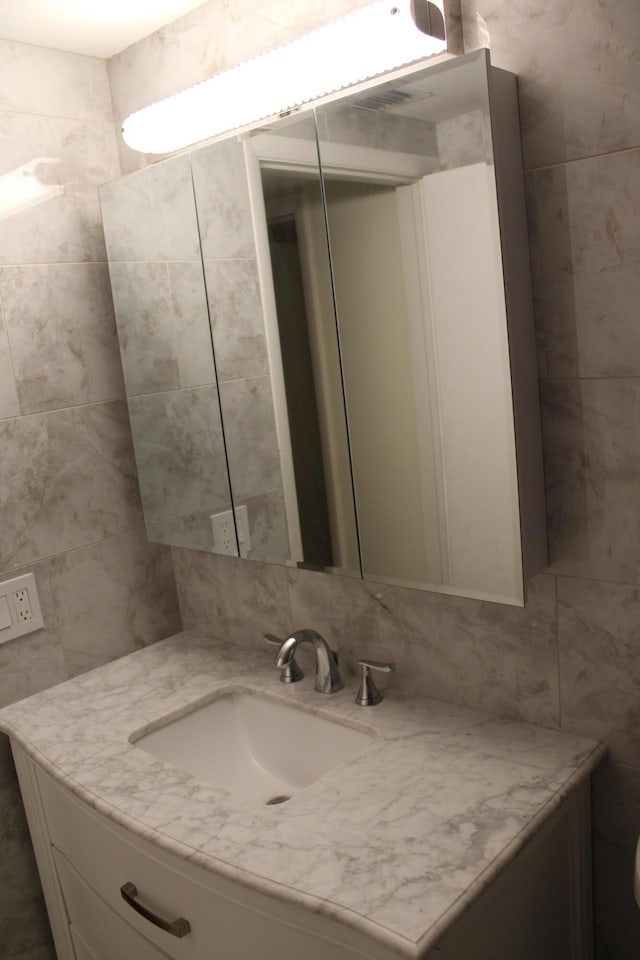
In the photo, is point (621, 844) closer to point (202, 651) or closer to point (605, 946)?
point (605, 946)

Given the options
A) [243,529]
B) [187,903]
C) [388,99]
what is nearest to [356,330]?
[388,99]

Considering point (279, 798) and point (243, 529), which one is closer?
point (279, 798)

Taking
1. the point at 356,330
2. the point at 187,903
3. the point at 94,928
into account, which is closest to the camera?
the point at 187,903

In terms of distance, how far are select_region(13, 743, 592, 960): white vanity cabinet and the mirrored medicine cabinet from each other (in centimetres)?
42

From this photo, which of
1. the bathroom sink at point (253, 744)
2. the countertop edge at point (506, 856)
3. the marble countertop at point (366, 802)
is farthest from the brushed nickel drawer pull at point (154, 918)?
the countertop edge at point (506, 856)

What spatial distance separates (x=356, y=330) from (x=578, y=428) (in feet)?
1.24

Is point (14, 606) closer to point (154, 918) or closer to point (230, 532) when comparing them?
point (230, 532)

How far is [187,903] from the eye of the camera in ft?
3.80

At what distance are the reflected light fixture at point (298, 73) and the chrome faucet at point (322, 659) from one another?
0.94 meters

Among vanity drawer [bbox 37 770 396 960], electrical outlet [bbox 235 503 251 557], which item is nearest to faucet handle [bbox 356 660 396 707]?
electrical outlet [bbox 235 503 251 557]

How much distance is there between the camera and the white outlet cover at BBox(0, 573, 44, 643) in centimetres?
165

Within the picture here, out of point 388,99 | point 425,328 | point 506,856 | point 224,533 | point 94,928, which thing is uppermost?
point 388,99

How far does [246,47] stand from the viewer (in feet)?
4.89

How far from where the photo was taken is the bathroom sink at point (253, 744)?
146 cm
